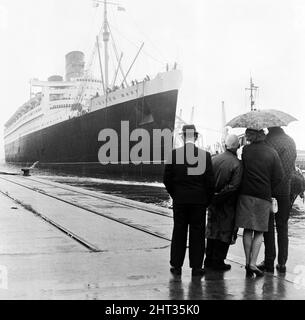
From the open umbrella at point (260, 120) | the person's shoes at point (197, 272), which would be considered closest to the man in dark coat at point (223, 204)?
the open umbrella at point (260, 120)

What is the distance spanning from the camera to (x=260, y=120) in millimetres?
4238

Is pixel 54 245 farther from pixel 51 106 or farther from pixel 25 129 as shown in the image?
pixel 25 129

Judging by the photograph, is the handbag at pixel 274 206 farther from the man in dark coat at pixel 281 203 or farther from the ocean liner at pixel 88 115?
the ocean liner at pixel 88 115

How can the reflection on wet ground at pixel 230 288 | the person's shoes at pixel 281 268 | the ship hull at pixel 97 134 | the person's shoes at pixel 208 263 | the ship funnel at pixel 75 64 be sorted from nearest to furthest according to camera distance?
the reflection on wet ground at pixel 230 288 < the person's shoes at pixel 281 268 < the person's shoes at pixel 208 263 < the ship hull at pixel 97 134 < the ship funnel at pixel 75 64

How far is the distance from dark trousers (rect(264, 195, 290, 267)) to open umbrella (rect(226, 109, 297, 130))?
28.2 inches

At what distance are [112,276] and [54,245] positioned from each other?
1.62 meters

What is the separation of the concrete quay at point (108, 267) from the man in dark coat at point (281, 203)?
192 millimetres

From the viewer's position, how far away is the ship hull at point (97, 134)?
91.5ft

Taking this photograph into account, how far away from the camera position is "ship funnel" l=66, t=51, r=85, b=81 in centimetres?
5075

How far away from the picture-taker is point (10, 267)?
4.22 meters

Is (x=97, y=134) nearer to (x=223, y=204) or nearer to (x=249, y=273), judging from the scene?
(x=223, y=204)

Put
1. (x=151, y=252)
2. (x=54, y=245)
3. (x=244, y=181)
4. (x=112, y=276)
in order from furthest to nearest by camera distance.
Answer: (x=54, y=245)
(x=151, y=252)
(x=244, y=181)
(x=112, y=276)
